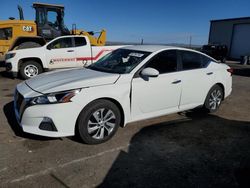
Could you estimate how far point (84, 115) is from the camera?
351 centimetres

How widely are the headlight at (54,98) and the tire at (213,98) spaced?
3180mm

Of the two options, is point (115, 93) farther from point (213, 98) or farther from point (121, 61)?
point (213, 98)

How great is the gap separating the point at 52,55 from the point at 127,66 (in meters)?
5.99

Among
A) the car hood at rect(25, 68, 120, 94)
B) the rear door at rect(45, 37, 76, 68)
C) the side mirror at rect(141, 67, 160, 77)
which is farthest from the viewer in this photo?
the rear door at rect(45, 37, 76, 68)

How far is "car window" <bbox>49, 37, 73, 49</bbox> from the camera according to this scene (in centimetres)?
951

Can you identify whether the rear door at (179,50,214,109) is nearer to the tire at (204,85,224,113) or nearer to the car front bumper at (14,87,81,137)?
the tire at (204,85,224,113)

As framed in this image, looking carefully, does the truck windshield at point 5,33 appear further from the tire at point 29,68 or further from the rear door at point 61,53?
the rear door at point 61,53

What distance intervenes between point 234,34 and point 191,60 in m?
22.8

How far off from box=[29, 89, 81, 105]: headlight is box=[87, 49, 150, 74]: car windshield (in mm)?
1054

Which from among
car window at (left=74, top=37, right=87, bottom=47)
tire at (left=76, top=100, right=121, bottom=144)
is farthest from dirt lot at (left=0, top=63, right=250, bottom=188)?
car window at (left=74, top=37, right=87, bottom=47)

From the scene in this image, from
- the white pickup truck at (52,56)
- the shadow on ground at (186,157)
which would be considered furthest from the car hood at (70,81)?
the white pickup truck at (52,56)

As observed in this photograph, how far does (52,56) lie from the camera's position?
30.6ft

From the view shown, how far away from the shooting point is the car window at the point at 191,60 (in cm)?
475

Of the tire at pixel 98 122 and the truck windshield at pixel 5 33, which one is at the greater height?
the truck windshield at pixel 5 33
